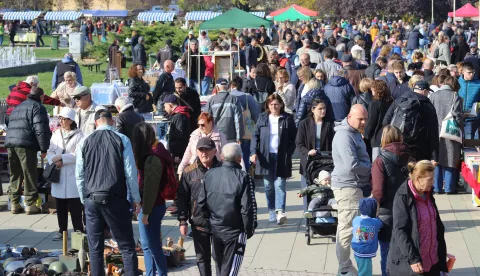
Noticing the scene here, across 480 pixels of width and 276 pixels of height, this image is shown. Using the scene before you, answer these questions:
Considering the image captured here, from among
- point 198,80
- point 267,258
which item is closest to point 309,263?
point 267,258

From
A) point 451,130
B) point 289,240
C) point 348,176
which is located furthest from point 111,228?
point 451,130

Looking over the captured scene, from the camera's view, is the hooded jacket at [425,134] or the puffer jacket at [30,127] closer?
the hooded jacket at [425,134]

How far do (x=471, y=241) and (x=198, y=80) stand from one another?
12175mm

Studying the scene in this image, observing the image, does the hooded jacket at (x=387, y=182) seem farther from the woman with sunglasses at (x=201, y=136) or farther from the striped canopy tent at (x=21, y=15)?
the striped canopy tent at (x=21, y=15)

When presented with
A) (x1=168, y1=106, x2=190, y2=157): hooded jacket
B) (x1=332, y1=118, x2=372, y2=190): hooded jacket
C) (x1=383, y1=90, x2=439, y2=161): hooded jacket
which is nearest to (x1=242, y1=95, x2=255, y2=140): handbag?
(x1=168, y1=106, x2=190, y2=157): hooded jacket

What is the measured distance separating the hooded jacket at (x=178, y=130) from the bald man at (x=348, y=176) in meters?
3.83

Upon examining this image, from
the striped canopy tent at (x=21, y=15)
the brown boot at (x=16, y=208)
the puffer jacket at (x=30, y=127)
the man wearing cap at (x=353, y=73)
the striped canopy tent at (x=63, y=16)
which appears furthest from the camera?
the striped canopy tent at (x=21, y=15)

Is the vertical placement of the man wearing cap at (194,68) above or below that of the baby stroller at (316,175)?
above

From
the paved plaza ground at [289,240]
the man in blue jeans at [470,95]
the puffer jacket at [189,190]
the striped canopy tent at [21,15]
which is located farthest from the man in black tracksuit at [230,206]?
the striped canopy tent at [21,15]

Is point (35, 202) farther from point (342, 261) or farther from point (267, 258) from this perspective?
point (342, 261)

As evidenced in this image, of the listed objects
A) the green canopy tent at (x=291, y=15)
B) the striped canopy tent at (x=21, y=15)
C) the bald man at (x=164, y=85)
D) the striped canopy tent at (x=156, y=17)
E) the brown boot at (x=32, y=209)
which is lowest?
the brown boot at (x=32, y=209)

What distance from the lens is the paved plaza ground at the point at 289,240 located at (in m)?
10.1

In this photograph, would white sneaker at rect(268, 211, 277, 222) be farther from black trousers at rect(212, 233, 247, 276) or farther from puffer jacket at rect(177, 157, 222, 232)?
black trousers at rect(212, 233, 247, 276)

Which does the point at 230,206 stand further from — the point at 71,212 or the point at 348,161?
the point at 71,212
